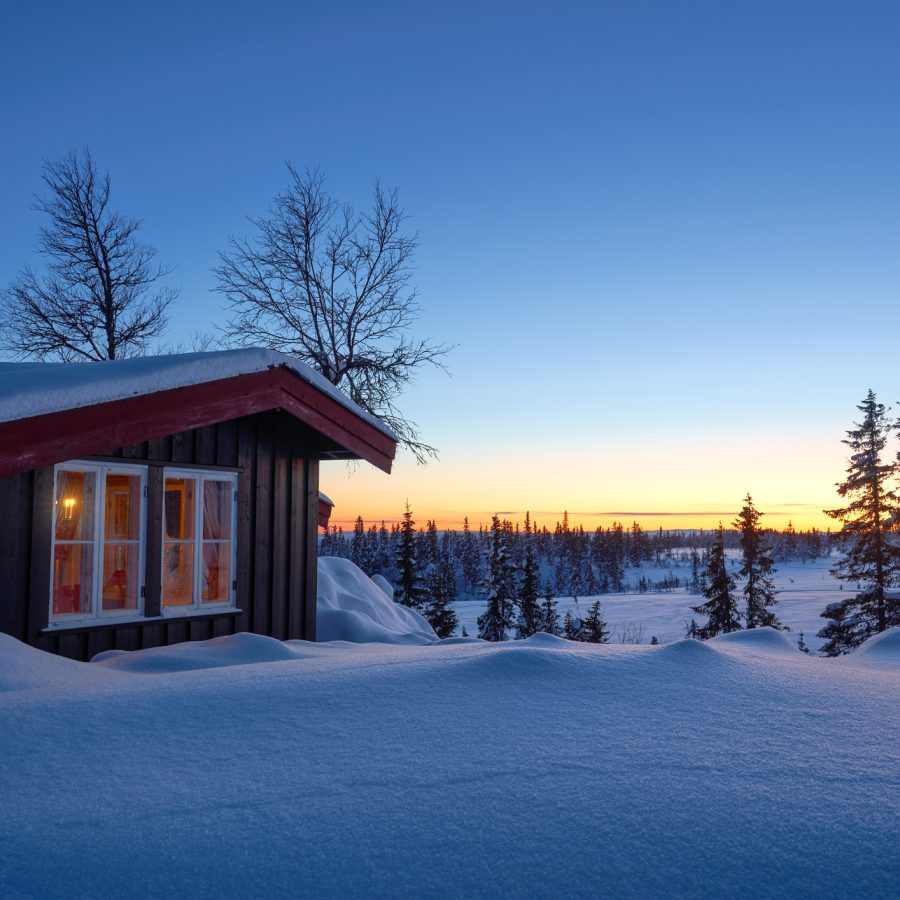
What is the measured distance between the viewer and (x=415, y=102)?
610 inches

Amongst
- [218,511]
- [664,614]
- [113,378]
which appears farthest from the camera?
[664,614]

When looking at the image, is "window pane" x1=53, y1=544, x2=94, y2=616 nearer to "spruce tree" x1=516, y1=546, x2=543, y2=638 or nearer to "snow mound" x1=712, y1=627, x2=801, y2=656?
"snow mound" x1=712, y1=627, x2=801, y2=656

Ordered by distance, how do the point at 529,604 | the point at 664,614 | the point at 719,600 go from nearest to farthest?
the point at 719,600, the point at 529,604, the point at 664,614

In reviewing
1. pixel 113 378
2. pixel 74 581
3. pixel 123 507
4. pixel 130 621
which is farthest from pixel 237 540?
pixel 113 378

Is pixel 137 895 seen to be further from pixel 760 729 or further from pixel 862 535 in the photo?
pixel 862 535

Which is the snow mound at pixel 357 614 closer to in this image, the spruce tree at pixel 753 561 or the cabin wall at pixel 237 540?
the cabin wall at pixel 237 540

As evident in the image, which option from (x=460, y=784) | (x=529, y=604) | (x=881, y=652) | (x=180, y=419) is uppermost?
(x=180, y=419)

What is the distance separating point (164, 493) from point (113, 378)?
5.97 feet

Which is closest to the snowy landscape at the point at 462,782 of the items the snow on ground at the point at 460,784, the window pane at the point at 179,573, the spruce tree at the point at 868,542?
the snow on ground at the point at 460,784

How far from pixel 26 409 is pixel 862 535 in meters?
33.4

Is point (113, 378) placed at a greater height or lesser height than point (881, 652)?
greater

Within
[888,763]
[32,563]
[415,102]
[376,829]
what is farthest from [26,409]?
[415,102]

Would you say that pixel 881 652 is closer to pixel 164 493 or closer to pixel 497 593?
pixel 164 493

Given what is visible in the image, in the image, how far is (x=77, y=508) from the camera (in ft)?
21.4
